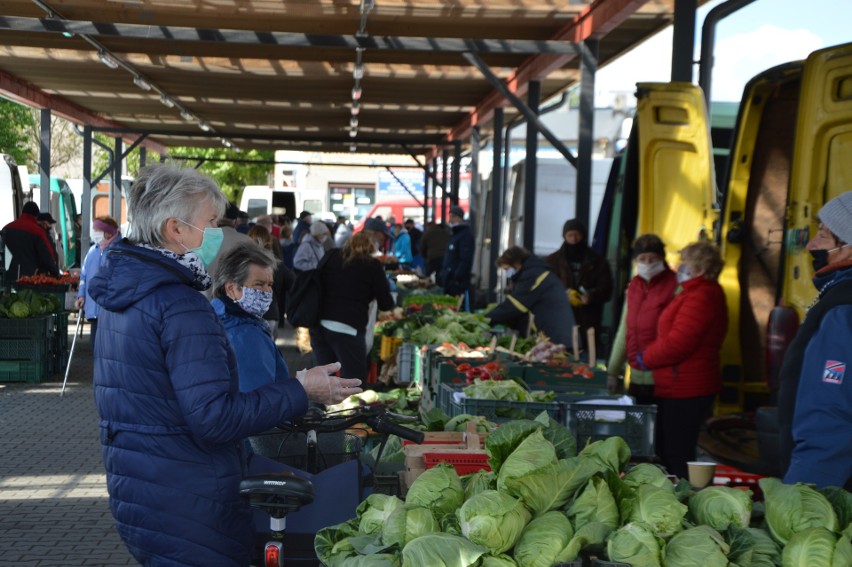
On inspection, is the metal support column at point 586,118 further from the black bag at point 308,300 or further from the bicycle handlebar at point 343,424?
the bicycle handlebar at point 343,424

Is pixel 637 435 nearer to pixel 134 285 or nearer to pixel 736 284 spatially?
pixel 736 284

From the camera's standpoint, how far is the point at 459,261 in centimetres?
1812

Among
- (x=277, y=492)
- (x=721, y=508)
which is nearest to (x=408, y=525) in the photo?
(x=277, y=492)

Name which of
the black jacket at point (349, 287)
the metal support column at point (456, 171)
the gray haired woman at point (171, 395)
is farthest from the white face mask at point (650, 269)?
the metal support column at point (456, 171)

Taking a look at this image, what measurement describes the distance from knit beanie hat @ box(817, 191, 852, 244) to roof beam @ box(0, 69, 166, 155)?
18796 mm

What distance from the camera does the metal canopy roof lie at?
42.4 ft

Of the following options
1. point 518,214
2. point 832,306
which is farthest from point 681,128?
point 518,214

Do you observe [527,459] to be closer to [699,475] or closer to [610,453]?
[610,453]

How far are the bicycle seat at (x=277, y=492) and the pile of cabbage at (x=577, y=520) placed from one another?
0.12m

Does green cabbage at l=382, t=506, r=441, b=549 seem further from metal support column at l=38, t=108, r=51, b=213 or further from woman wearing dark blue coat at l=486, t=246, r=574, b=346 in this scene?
metal support column at l=38, t=108, r=51, b=213

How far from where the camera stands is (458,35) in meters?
14.4

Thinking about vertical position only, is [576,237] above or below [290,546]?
above

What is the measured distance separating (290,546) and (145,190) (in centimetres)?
121

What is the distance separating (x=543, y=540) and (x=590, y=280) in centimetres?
902
